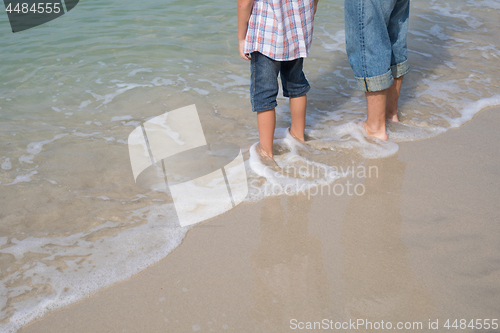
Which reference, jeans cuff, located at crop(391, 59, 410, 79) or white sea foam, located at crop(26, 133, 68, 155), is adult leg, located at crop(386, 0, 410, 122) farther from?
white sea foam, located at crop(26, 133, 68, 155)

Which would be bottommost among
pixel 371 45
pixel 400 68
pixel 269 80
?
pixel 400 68

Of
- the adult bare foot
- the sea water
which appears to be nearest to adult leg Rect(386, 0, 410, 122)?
the adult bare foot

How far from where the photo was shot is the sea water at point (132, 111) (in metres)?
2.01

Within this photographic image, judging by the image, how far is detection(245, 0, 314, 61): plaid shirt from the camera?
7.41ft

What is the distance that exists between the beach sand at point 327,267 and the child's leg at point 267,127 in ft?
1.64

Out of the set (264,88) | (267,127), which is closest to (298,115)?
(267,127)

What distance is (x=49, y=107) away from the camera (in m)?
3.78

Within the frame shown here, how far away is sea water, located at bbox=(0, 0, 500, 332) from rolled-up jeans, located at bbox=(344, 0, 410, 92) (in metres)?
0.49

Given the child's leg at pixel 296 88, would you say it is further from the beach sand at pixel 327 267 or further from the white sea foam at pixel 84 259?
the white sea foam at pixel 84 259

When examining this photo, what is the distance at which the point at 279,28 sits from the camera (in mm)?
2277

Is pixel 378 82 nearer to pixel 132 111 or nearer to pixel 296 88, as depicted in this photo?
pixel 296 88

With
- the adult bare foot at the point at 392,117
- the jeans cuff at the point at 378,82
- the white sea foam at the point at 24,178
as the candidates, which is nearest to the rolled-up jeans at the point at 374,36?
the jeans cuff at the point at 378,82

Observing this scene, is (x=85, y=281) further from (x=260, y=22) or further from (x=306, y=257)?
(x=260, y=22)

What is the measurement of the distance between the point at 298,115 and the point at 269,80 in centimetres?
48
